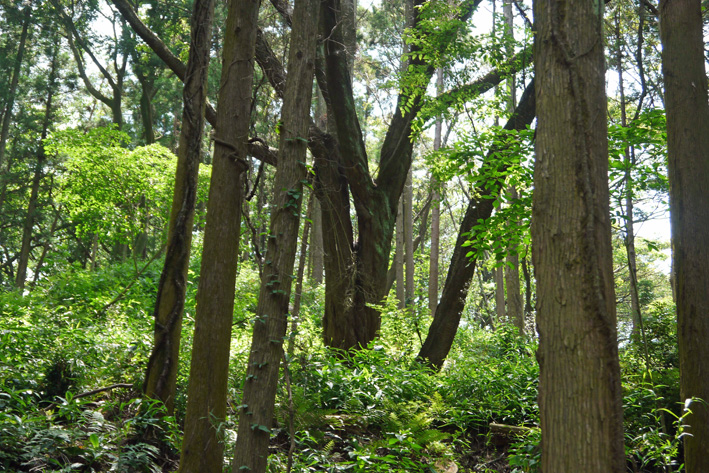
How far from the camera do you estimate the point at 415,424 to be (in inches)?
203

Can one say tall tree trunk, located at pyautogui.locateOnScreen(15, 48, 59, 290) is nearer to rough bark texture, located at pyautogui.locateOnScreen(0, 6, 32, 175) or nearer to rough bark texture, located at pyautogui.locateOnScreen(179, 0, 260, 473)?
rough bark texture, located at pyautogui.locateOnScreen(0, 6, 32, 175)

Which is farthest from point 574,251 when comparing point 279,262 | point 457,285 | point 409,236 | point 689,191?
point 409,236

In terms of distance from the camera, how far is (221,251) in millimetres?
4066

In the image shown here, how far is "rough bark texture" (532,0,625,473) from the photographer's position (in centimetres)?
206

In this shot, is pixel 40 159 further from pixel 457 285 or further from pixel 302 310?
pixel 457 285

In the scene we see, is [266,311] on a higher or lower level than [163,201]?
lower

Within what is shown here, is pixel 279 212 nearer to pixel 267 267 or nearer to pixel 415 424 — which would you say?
pixel 267 267

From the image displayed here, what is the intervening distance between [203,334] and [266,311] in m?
0.72

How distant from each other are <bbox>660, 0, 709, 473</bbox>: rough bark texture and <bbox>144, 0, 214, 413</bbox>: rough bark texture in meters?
4.43

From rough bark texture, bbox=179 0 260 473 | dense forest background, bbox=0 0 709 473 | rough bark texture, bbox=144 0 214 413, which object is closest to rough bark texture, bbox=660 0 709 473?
dense forest background, bbox=0 0 709 473

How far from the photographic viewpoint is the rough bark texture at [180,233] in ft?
15.2

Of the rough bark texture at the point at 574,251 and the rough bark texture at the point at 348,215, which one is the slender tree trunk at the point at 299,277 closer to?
the rough bark texture at the point at 348,215

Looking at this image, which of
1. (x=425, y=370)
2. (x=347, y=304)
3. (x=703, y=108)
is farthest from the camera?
(x=347, y=304)

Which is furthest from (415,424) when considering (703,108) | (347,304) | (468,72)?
(468,72)
